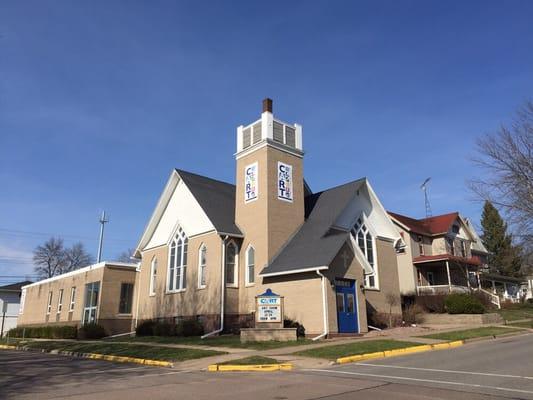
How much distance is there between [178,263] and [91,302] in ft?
31.1

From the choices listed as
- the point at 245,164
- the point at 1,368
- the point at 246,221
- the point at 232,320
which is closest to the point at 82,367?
the point at 1,368

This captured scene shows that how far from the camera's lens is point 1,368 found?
602 inches

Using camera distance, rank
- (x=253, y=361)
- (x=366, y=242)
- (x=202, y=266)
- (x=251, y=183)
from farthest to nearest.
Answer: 1. (x=366, y=242)
2. (x=251, y=183)
3. (x=202, y=266)
4. (x=253, y=361)

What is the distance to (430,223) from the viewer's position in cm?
4647

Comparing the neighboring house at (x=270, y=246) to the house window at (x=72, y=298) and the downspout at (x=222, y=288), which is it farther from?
→ the house window at (x=72, y=298)

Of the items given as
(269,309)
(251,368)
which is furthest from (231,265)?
(251,368)

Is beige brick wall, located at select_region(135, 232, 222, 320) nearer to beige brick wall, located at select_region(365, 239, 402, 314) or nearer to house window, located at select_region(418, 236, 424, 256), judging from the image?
beige brick wall, located at select_region(365, 239, 402, 314)

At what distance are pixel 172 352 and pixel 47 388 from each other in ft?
23.8

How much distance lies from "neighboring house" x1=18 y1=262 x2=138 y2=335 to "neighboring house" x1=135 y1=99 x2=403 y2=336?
2651 mm

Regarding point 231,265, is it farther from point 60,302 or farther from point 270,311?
point 60,302

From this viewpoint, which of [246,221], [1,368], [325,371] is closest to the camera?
[325,371]

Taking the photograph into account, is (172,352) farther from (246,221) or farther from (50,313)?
(50,313)

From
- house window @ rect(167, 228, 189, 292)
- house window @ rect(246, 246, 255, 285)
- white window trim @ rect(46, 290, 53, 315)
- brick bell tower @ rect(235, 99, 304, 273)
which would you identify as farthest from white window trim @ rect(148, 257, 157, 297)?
white window trim @ rect(46, 290, 53, 315)

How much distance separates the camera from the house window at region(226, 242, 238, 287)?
26.4 m
